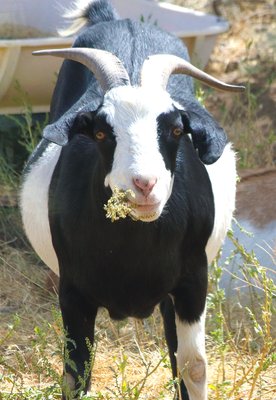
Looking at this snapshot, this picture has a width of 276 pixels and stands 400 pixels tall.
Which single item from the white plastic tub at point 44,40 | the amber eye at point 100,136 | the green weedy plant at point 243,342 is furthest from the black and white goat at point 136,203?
the white plastic tub at point 44,40

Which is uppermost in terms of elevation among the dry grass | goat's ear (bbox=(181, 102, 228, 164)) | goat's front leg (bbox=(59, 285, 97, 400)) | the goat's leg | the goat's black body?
goat's ear (bbox=(181, 102, 228, 164))

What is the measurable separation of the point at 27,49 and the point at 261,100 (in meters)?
2.51

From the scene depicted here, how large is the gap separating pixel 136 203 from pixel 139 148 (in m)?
0.20

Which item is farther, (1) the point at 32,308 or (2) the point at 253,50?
(2) the point at 253,50

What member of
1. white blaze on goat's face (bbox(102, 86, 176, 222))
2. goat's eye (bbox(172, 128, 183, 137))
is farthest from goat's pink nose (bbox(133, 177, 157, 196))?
goat's eye (bbox(172, 128, 183, 137))

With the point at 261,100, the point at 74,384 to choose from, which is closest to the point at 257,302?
the point at 74,384

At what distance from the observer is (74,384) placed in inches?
165

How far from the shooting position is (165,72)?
157 inches

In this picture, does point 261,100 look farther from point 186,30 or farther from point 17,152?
point 17,152

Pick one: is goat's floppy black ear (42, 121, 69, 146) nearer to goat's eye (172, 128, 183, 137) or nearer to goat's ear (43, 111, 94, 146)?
goat's ear (43, 111, 94, 146)

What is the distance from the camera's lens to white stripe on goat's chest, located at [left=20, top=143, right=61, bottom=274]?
4.59 metres

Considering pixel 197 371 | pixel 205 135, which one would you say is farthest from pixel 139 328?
pixel 205 135

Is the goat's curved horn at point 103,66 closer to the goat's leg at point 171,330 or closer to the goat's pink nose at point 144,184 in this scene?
the goat's pink nose at point 144,184

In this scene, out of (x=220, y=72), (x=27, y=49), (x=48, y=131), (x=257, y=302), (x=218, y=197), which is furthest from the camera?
(x=220, y=72)
